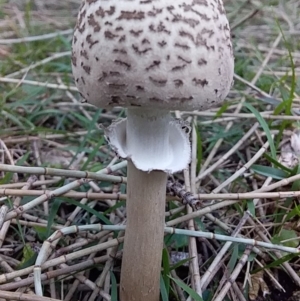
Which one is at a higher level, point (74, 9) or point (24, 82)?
point (74, 9)

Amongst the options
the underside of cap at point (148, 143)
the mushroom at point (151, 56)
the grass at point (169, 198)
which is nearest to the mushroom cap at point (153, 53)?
the mushroom at point (151, 56)

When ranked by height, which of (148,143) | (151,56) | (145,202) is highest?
(151,56)

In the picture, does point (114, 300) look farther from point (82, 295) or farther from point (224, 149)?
point (224, 149)

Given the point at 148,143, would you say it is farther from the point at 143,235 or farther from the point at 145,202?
the point at 143,235

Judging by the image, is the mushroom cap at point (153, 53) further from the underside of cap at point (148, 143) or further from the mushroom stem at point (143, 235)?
the mushroom stem at point (143, 235)

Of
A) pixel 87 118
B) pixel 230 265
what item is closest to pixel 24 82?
pixel 87 118

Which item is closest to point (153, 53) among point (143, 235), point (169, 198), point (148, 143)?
point (148, 143)
